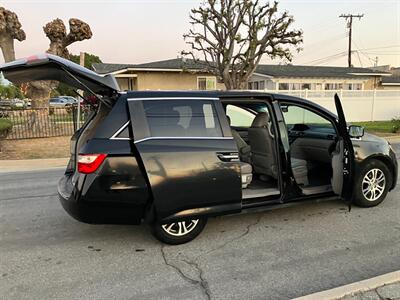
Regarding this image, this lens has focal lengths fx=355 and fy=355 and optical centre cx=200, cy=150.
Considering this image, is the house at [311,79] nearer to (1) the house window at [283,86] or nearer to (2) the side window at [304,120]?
(1) the house window at [283,86]

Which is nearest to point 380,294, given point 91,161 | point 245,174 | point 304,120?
point 245,174

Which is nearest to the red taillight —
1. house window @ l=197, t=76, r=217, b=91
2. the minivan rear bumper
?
the minivan rear bumper

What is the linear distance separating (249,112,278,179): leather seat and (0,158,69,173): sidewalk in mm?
6639

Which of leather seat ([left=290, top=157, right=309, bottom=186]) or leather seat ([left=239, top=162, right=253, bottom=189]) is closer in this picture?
leather seat ([left=239, top=162, right=253, bottom=189])

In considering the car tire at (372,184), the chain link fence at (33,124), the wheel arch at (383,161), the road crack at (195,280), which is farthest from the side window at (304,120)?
the chain link fence at (33,124)

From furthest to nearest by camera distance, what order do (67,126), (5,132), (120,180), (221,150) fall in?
(67,126)
(5,132)
(221,150)
(120,180)

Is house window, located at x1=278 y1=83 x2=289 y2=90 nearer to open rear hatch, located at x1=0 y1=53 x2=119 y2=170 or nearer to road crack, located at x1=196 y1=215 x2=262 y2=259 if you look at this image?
road crack, located at x1=196 y1=215 x2=262 y2=259

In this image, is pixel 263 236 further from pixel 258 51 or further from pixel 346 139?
pixel 258 51

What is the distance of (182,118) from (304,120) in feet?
9.95

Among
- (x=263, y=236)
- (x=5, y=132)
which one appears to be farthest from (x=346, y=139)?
(x=5, y=132)

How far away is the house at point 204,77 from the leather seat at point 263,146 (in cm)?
1706

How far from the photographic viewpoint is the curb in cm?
278

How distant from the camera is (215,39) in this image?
18.2m

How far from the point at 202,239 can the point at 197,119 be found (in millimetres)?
1408
